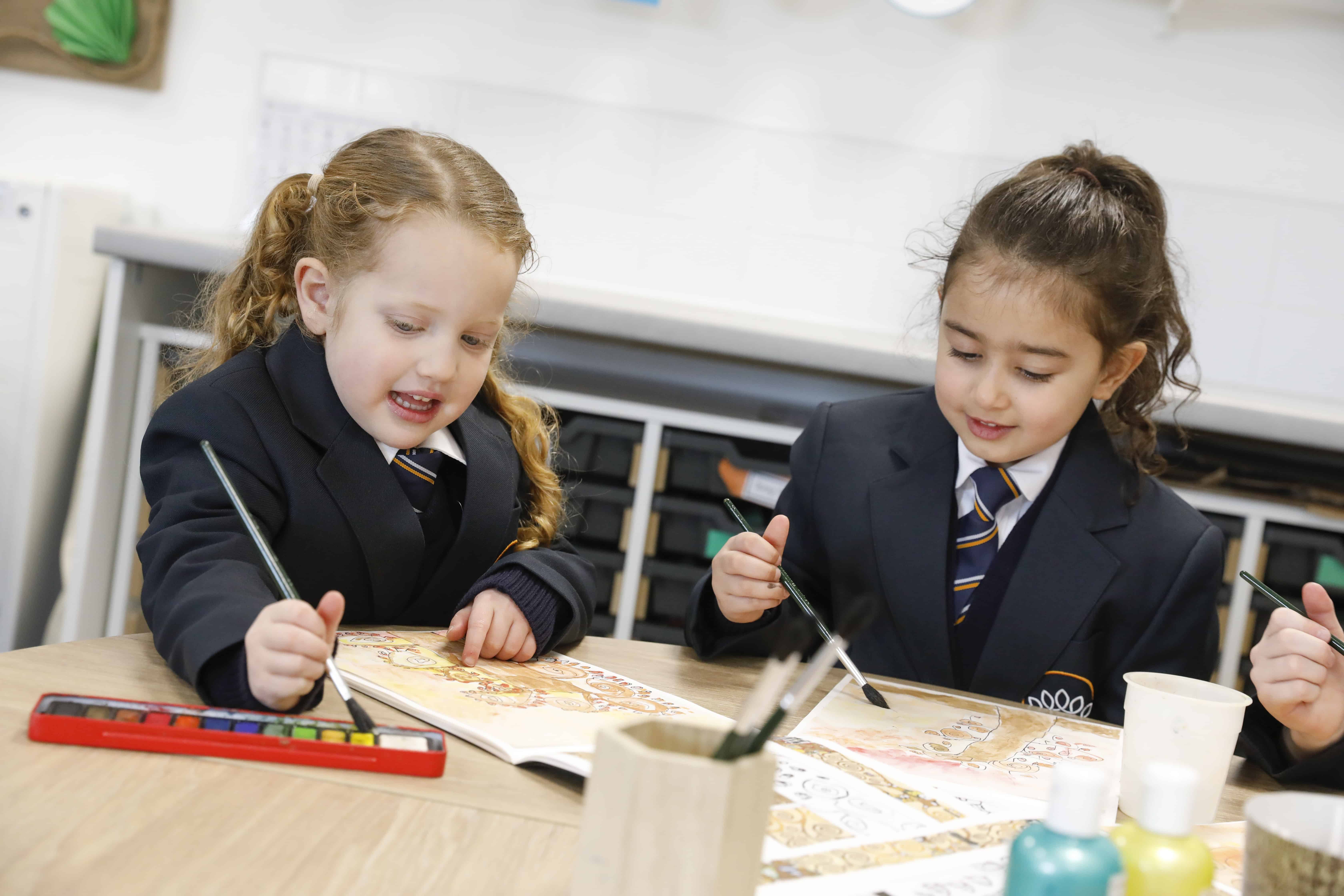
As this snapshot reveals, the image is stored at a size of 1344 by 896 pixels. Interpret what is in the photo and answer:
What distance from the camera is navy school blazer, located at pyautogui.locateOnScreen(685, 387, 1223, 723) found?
106 centimetres

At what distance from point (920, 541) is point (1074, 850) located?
750mm

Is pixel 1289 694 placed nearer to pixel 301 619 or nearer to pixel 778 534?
pixel 778 534

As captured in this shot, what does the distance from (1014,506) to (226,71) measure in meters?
2.54

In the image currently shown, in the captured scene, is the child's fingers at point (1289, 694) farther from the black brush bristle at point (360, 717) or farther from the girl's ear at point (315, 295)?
the girl's ear at point (315, 295)

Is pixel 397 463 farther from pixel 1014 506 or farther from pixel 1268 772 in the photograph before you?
pixel 1268 772

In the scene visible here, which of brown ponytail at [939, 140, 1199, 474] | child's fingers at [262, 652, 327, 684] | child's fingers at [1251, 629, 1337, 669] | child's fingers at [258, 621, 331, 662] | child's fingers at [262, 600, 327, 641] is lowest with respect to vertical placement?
child's fingers at [262, 652, 327, 684]

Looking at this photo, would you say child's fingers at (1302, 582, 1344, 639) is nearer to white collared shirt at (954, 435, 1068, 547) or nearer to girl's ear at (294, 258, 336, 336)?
white collared shirt at (954, 435, 1068, 547)

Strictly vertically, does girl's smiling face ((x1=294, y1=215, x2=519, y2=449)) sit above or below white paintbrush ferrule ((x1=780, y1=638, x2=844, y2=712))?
above

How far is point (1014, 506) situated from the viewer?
1.15 meters

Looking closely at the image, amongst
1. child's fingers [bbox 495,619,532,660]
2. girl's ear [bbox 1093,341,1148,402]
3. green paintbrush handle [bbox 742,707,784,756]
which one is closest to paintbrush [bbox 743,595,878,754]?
green paintbrush handle [bbox 742,707,784,756]

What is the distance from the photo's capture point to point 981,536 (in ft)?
3.75

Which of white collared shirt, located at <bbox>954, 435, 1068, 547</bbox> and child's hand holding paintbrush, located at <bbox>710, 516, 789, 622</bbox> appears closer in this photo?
child's hand holding paintbrush, located at <bbox>710, 516, 789, 622</bbox>

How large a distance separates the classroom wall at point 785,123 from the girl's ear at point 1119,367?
5.56 ft

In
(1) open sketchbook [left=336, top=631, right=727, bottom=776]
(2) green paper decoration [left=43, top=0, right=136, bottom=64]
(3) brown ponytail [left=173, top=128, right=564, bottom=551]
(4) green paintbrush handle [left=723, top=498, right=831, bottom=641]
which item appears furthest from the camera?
(2) green paper decoration [left=43, top=0, right=136, bottom=64]
